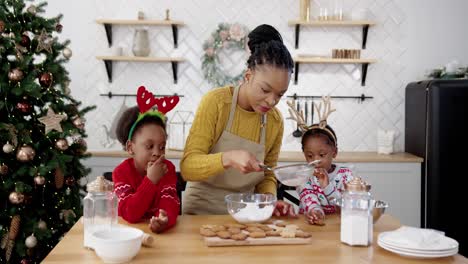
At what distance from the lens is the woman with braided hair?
186 cm

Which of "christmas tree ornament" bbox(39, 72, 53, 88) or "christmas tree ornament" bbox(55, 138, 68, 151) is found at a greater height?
"christmas tree ornament" bbox(39, 72, 53, 88)

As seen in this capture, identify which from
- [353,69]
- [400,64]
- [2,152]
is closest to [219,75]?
[353,69]

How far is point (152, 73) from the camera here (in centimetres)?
439

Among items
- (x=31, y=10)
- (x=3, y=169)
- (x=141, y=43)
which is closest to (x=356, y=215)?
(x=3, y=169)

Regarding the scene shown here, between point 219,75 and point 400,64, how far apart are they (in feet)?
5.20

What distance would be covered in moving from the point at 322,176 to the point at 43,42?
1870 mm

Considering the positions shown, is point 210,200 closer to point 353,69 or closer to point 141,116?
point 141,116

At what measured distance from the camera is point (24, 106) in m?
2.91

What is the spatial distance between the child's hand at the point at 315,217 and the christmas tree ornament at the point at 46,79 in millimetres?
1903

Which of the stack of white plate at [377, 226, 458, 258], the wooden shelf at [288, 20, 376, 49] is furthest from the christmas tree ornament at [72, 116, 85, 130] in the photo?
the stack of white plate at [377, 226, 458, 258]

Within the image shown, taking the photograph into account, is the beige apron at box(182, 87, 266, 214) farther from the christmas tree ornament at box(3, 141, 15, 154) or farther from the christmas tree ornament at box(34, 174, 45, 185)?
the christmas tree ornament at box(3, 141, 15, 154)

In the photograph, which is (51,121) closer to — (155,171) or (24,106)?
(24,106)

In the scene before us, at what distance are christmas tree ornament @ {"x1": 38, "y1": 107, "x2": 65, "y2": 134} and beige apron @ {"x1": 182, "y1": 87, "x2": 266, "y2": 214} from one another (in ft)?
4.03

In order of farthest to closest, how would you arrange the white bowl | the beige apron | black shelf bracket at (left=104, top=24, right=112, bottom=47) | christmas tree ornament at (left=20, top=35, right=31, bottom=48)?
black shelf bracket at (left=104, top=24, right=112, bottom=47) → christmas tree ornament at (left=20, top=35, right=31, bottom=48) → the beige apron → the white bowl
